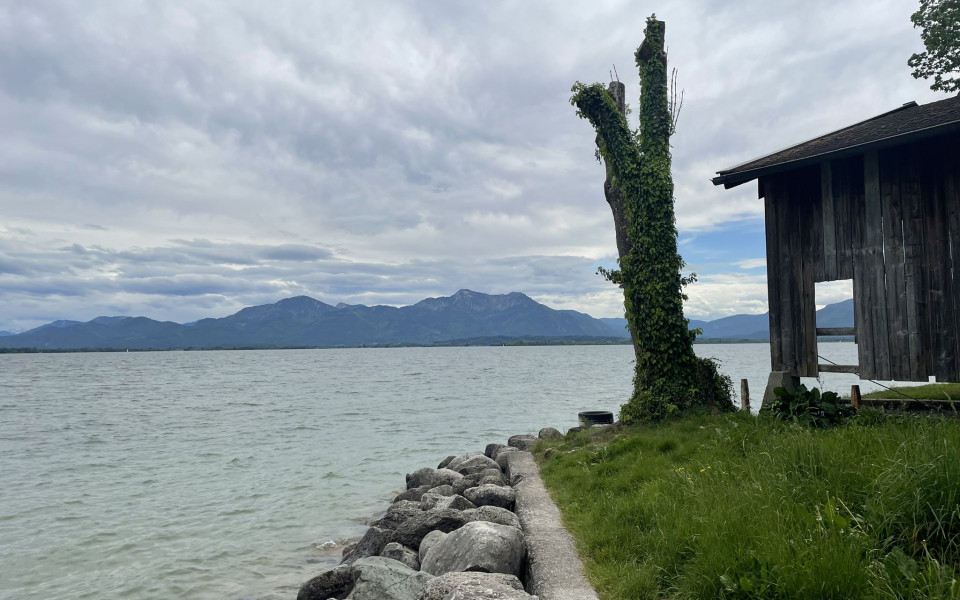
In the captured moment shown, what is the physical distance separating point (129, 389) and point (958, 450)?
55.7 meters

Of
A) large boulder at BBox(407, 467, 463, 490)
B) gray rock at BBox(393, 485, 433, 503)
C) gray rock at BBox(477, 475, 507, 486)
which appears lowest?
gray rock at BBox(393, 485, 433, 503)

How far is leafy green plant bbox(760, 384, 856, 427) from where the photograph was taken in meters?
8.54

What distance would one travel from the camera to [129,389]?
4881 centimetres

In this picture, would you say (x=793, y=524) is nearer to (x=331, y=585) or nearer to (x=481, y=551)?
(x=481, y=551)

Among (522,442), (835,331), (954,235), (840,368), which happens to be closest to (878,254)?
(954,235)

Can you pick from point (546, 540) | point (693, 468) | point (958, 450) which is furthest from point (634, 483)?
point (958, 450)

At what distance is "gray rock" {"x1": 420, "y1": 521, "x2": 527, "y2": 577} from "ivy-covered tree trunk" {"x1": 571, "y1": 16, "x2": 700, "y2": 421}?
7.09 metres

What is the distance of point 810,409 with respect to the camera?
8812 mm

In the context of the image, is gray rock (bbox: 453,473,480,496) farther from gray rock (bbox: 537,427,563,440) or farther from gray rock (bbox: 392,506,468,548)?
gray rock (bbox: 537,427,563,440)

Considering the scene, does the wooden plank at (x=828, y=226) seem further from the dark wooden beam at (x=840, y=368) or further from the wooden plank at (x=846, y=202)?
the dark wooden beam at (x=840, y=368)

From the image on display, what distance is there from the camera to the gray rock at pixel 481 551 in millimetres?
5980

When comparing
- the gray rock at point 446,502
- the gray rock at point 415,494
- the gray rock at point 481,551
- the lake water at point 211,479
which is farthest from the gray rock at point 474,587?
the gray rock at point 415,494

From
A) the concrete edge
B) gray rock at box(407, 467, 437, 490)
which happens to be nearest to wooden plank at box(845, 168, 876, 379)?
the concrete edge

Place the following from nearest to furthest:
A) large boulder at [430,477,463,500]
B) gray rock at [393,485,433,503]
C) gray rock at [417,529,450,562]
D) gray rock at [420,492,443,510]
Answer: gray rock at [417,529,450,562] → gray rock at [420,492,443,510] → large boulder at [430,477,463,500] → gray rock at [393,485,433,503]
